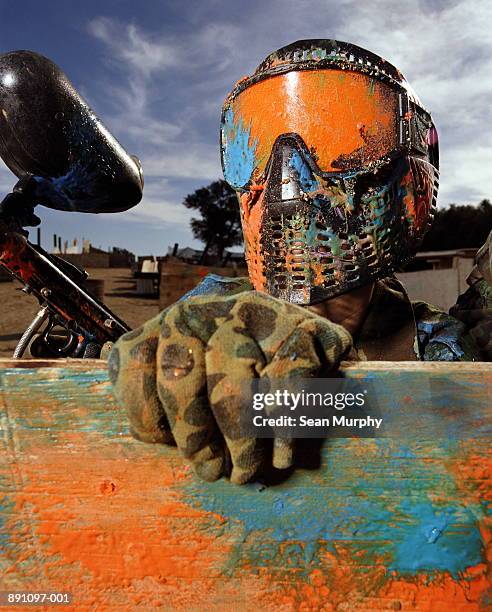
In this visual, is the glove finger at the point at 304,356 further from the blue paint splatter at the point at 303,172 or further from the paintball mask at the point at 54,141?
the paintball mask at the point at 54,141

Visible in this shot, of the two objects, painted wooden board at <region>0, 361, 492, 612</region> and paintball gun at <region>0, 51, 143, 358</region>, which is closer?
painted wooden board at <region>0, 361, 492, 612</region>

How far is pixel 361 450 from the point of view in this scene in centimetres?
73

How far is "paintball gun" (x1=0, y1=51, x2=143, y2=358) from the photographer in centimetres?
160

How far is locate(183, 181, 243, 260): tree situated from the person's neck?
85.1 feet

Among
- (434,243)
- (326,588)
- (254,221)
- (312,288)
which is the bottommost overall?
(326,588)

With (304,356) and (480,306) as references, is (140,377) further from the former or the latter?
(480,306)

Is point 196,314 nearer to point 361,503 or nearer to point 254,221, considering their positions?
point 361,503

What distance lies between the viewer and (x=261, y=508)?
29.4 inches

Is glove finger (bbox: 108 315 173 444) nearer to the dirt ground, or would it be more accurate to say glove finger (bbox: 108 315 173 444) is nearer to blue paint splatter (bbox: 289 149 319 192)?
blue paint splatter (bbox: 289 149 319 192)

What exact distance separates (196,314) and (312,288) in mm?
817

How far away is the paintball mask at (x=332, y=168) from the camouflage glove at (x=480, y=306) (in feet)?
1.17

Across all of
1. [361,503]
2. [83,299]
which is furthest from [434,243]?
[361,503]

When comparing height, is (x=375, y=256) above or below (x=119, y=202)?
below

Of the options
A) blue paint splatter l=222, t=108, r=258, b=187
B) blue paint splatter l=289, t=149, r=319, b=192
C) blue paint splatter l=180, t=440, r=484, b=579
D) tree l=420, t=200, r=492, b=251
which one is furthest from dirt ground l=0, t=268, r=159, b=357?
tree l=420, t=200, r=492, b=251
